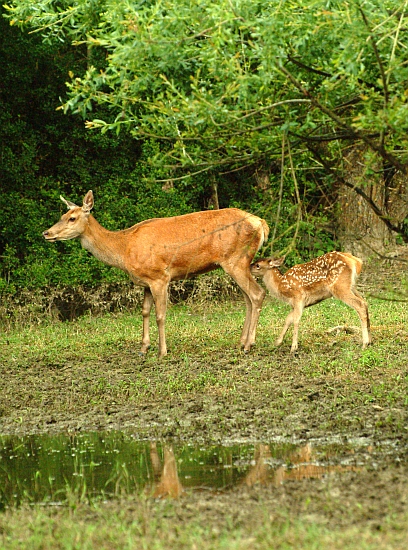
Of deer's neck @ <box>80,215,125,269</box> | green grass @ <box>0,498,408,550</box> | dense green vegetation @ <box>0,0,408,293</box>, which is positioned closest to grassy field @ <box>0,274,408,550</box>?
green grass @ <box>0,498,408,550</box>

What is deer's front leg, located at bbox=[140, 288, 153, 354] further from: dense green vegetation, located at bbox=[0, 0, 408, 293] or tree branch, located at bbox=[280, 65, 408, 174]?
tree branch, located at bbox=[280, 65, 408, 174]

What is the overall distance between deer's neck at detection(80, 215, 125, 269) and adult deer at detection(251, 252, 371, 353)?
170 centimetres

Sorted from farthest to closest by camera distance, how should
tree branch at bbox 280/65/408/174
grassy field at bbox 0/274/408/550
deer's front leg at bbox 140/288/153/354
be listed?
1. deer's front leg at bbox 140/288/153/354
2. tree branch at bbox 280/65/408/174
3. grassy field at bbox 0/274/408/550

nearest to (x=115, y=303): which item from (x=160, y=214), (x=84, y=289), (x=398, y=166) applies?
(x=84, y=289)

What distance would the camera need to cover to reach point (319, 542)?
486 cm

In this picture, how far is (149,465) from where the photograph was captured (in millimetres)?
7031

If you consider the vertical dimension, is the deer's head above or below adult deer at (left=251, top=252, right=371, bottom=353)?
above

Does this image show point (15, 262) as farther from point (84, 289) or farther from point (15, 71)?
point (15, 71)

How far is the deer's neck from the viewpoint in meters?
11.8

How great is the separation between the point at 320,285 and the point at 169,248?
1.70m

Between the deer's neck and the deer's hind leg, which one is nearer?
the deer's hind leg

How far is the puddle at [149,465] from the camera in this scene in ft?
20.9

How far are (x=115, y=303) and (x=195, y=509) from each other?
10130mm

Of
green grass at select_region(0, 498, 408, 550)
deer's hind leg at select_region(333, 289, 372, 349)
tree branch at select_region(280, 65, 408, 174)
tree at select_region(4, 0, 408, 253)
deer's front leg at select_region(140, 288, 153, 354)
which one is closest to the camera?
green grass at select_region(0, 498, 408, 550)
